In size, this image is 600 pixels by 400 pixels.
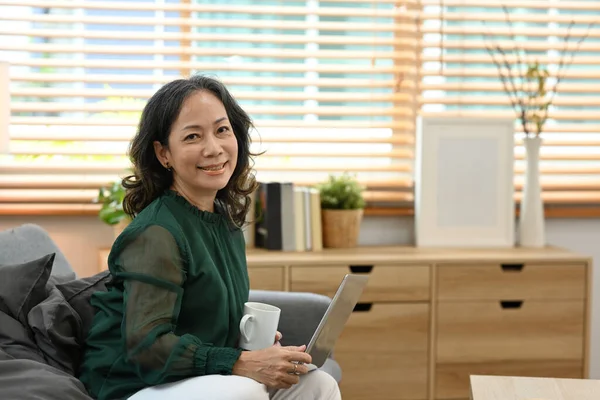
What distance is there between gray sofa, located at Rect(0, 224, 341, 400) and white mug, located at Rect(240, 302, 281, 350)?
1.19ft

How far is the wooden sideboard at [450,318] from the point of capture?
3.17m

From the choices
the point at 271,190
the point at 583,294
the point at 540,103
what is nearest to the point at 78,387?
the point at 271,190

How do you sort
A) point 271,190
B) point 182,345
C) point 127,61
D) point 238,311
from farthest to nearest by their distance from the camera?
point 127,61, point 271,190, point 238,311, point 182,345

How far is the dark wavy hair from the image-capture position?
6.35ft

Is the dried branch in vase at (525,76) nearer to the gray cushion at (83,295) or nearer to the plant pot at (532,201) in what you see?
the plant pot at (532,201)

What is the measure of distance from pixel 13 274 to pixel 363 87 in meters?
1.93

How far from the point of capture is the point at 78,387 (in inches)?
73.7

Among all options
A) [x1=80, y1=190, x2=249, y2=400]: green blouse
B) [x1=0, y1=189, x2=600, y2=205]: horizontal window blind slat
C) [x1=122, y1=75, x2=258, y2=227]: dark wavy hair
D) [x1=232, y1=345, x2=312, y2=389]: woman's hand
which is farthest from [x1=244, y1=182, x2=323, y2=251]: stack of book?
[x1=232, y1=345, x2=312, y2=389]: woman's hand

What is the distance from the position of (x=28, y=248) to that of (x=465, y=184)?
1858 mm

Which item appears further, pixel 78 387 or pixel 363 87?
pixel 363 87

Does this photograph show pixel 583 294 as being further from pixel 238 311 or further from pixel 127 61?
pixel 127 61

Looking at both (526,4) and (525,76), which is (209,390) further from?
(526,4)

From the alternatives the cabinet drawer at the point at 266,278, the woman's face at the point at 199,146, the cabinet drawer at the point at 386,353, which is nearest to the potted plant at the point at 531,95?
the cabinet drawer at the point at 386,353

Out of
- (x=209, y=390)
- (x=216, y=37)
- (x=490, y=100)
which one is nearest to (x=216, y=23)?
(x=216, y=37)
